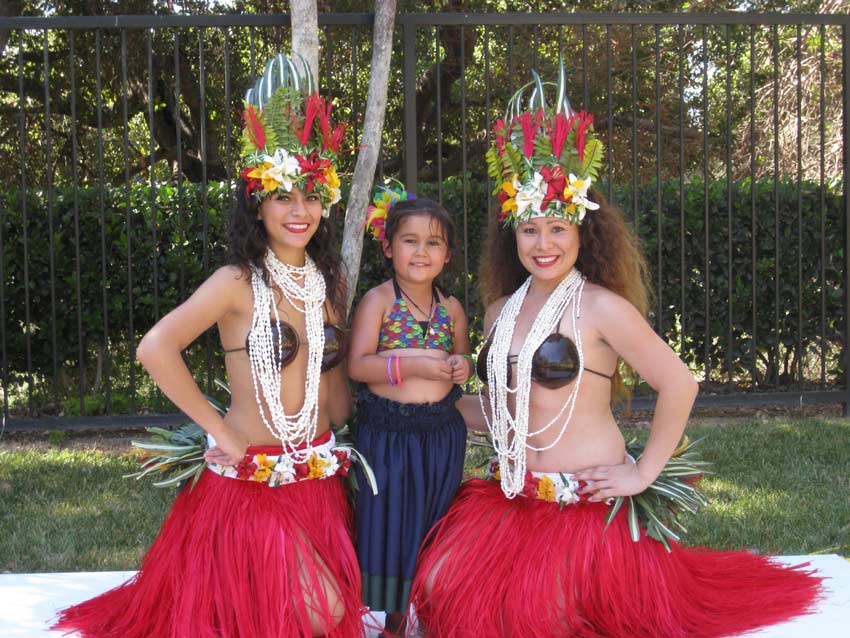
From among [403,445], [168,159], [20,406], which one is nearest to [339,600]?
[403,445]

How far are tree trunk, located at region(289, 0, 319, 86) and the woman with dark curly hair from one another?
183cm

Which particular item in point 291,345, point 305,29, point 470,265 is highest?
point 305,29

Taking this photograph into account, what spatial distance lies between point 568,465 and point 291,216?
101cm

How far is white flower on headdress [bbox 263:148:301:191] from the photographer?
2.48 metres

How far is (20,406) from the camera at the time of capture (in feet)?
21.1

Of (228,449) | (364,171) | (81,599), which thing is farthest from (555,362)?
(364,171)

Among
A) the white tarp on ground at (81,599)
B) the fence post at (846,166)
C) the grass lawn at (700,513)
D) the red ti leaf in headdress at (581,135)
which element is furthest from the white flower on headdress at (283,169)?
the fence post at (846,166)

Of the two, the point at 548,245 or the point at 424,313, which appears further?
the point at 424,313

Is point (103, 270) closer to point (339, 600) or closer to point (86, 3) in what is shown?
point (339, 600)

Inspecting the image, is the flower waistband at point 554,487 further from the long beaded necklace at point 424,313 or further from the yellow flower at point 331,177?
the yellow flower at point 331,177

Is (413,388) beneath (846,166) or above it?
beneath

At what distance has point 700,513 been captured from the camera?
13.7 ft

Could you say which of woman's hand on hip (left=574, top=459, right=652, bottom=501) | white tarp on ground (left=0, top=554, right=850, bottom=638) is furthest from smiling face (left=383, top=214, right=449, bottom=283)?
white tarp on ground (left=0, top=554, right=850, bottom=638)

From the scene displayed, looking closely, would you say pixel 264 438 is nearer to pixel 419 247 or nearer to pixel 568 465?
pixel 419 247
